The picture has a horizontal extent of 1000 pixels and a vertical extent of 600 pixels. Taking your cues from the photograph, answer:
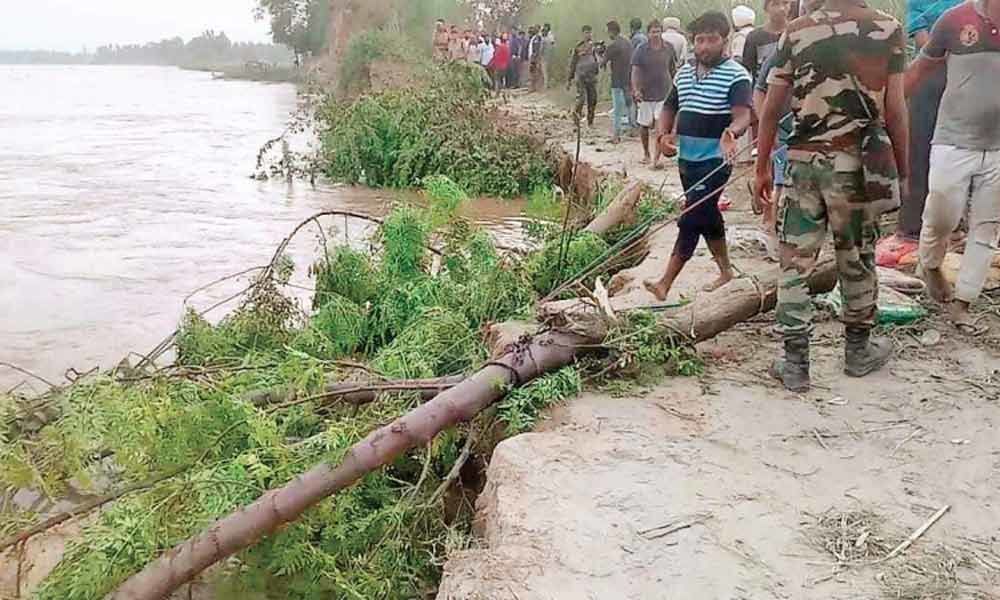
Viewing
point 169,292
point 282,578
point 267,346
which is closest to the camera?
point 282,578

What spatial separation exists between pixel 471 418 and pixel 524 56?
2414 centimetres

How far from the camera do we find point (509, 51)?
86.9 ft

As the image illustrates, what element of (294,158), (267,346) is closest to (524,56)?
(294,158)

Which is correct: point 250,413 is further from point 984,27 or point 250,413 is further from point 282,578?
point 984,27

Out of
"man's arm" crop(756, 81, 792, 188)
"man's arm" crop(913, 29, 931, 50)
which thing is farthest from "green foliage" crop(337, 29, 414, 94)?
"man's arm" crop(756, 81, 792, 188)

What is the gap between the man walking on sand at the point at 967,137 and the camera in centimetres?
468

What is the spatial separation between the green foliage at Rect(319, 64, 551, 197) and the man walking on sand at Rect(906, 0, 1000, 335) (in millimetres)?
9419

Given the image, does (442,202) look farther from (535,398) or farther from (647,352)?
(535,398)

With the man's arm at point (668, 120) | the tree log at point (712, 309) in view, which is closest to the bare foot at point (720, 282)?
the tree log at point (712, 309)

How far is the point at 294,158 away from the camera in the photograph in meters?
18.4

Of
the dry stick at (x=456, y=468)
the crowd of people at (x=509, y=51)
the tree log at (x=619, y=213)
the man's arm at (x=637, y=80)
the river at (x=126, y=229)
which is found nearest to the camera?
the dry stick at (x=456, y=468)

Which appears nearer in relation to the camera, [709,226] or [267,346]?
[709,226]

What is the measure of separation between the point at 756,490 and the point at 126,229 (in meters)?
11.5

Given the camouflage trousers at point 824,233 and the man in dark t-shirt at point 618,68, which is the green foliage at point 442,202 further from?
the man in dark t-shirt at point 618,68
